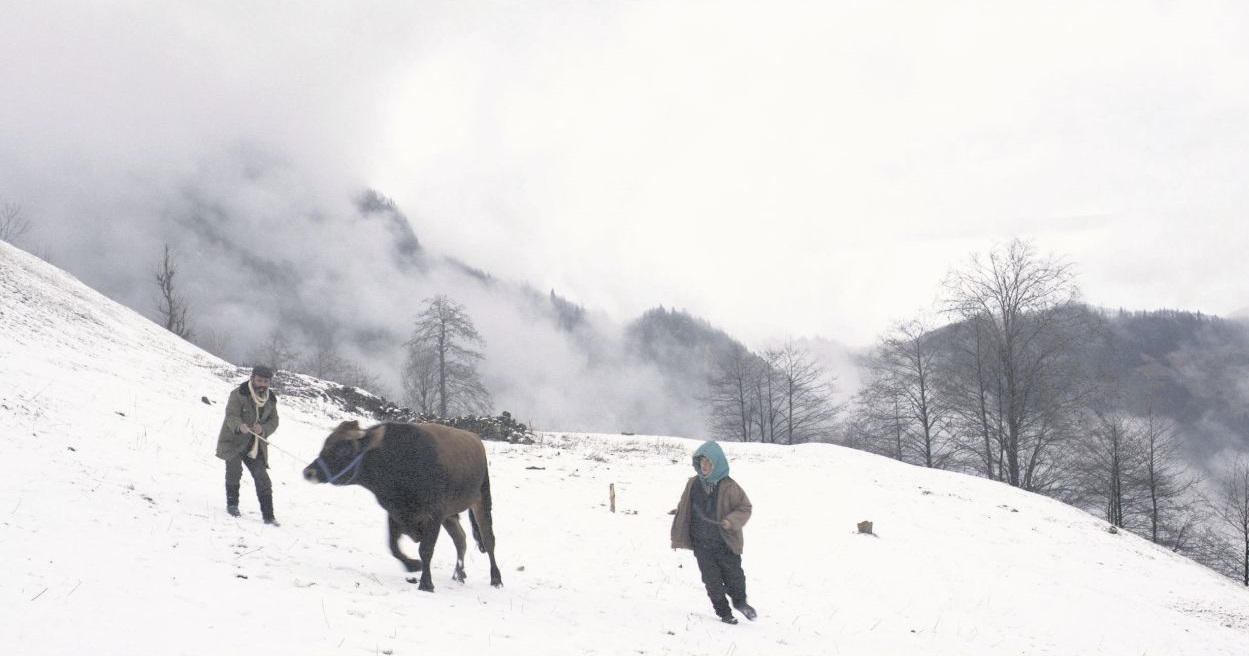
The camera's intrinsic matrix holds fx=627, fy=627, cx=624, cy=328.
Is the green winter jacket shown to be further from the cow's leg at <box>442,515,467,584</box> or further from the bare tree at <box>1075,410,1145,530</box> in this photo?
the bare tree at <box>1075,410,1145,530</box>

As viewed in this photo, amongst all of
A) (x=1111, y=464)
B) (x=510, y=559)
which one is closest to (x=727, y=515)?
(x=510, y=559)

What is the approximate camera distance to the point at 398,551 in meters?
7.32

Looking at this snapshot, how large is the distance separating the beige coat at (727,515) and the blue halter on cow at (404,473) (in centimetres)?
266

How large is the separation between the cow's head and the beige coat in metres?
3.79

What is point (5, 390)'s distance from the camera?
11211 mm

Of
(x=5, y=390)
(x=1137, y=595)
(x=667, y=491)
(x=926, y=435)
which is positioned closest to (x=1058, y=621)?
(x=1137, y=595)

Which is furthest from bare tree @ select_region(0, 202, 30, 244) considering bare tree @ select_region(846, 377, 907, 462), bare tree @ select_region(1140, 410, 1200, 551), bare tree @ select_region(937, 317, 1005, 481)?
bare tree @ select_region(1140, 410, 1200, 551)

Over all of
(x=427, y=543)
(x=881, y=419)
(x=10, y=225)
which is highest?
(x=10, y=225)

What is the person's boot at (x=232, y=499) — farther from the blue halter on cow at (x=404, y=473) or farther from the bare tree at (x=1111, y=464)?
the bare tree at (x=1111, y=464)

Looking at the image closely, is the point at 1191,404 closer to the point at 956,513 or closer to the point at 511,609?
the point at 956,513

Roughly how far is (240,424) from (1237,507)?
48.7 meters

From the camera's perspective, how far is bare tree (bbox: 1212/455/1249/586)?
111 feet

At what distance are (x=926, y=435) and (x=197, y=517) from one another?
1585 inches

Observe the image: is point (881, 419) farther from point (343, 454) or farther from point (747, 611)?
point (343, 454)
